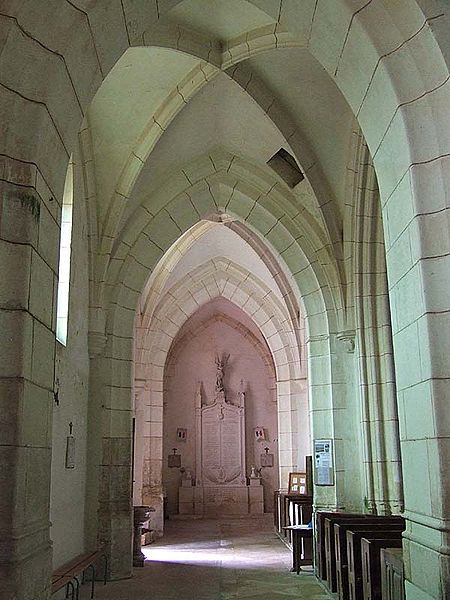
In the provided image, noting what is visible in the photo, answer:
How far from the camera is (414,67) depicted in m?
3.58

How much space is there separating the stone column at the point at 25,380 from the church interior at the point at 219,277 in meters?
0.01

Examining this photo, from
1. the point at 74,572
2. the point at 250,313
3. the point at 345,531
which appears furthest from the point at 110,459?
the point at 250,313

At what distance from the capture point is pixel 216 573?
8.20m

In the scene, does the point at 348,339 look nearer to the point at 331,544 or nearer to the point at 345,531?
the point at 331,544

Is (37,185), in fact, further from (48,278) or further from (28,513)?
(28,513)

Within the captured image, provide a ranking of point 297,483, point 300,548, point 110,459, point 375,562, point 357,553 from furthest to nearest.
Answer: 1. point 297,483
2. point 300,548
3. point 110,459
4. point 357,553
5. point 375,562

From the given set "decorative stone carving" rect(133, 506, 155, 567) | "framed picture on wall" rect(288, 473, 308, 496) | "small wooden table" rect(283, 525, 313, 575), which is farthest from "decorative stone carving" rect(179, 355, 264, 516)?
"small wooden table" rect(283, 525, 313, 575)

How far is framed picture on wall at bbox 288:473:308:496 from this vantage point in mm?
12977

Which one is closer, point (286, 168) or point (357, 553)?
point (357, 553)

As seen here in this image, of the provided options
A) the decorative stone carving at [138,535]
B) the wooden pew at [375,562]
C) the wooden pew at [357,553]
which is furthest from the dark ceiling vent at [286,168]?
the wooden pew at [375,562]

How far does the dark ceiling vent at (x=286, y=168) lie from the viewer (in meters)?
8.63

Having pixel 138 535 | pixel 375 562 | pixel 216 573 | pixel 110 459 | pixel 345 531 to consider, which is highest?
pixel 110 459

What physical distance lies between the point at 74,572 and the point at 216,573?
2.73 meters

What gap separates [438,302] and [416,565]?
4.46ft
